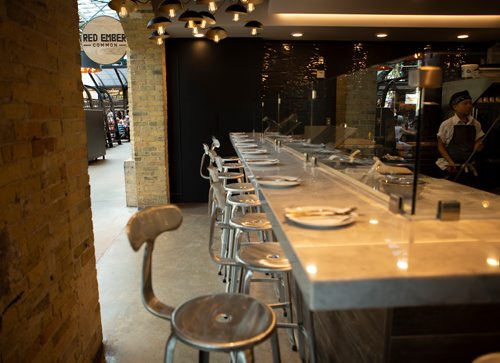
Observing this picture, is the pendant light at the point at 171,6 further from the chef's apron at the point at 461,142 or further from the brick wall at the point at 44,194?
the chef's apron at the point at 461,142

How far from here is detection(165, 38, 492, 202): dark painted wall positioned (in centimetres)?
682

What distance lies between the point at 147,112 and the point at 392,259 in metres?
5.80

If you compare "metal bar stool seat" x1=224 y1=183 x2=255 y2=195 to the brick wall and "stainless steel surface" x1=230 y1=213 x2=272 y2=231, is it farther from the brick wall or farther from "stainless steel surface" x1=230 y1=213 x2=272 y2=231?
the brick wall

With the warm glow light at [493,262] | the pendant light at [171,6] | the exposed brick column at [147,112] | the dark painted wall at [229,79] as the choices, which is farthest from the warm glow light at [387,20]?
the warm glow light at [493,262]

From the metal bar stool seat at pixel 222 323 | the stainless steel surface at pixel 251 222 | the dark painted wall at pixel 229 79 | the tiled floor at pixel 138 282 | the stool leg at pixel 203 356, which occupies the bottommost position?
the tiled floor at pixel 138 282

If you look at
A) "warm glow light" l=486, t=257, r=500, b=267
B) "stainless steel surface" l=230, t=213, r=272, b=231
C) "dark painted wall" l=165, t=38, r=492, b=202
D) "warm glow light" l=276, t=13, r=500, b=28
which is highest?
"warm glow light" l=276, t=13, r=500, b=28

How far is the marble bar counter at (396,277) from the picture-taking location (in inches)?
42.4

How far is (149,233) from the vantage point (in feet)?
5.09

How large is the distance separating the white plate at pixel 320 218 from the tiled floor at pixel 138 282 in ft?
4.11

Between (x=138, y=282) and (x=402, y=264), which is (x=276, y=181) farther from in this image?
(x=138, y=282)

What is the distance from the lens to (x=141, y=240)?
4.93 feet

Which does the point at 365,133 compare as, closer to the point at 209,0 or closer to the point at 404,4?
the point at 209,0

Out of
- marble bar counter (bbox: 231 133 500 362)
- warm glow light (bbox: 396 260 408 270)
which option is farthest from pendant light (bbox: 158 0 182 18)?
warm glow light (bbox: 396 260 408 270)

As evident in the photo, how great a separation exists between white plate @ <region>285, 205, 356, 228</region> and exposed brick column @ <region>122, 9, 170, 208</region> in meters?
5.17
